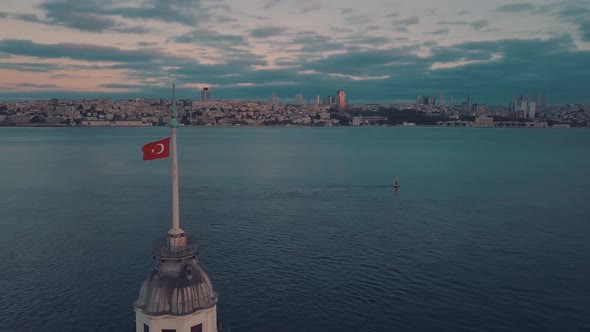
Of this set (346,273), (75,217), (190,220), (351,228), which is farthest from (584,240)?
(75,217)

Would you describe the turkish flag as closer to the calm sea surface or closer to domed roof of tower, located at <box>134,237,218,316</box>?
domed roof of tower, located at <box>134,237,218,316</box>

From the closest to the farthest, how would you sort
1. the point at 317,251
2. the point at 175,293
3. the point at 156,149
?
the point at 175,293 < the point at 156,149 < the point at 317,251

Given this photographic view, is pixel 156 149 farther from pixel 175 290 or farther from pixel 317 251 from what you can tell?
pixel 317 251

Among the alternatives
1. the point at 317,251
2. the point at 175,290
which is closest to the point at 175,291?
the point at 175,290

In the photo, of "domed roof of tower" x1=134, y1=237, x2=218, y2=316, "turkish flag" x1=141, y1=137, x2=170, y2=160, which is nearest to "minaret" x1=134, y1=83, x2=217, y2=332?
"domed roof of tower" x1=134, y1=237, x2=218, y2=316

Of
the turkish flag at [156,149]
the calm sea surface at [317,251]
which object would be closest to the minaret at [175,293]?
the turkish flag at [156,149]

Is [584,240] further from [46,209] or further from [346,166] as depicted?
[346,166]
